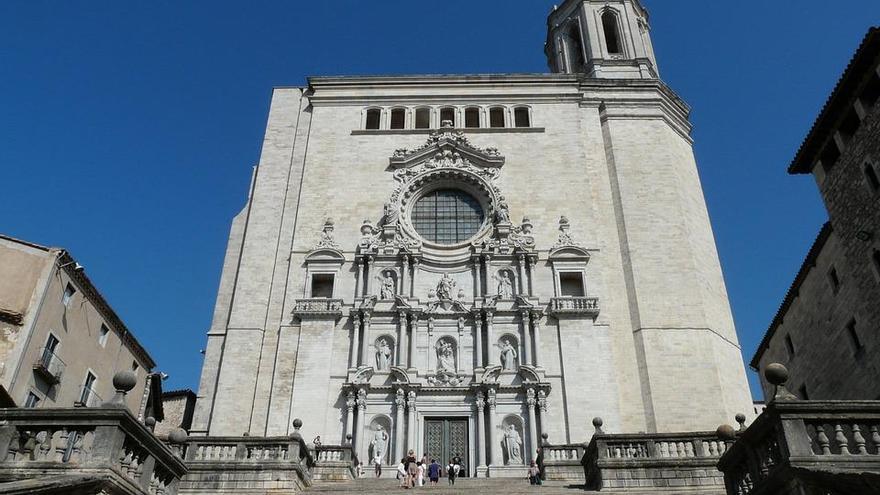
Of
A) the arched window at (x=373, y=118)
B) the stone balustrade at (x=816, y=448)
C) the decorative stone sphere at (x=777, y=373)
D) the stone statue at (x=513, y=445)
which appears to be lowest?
the stone balustrade at (x=816, y=448)

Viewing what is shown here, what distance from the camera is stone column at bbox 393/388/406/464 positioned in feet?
69.0

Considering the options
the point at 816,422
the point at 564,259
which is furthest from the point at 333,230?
the point at 816,422

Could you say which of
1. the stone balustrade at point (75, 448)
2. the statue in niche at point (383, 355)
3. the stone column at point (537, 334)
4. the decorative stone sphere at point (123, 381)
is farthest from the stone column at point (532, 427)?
the decorative stone sphere at point (123, 381)

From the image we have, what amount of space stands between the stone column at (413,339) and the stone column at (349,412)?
2.07 meters

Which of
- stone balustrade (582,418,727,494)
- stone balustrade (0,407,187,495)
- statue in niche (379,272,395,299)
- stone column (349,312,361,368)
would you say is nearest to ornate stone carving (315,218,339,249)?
statue in niche (379,272,395,299)

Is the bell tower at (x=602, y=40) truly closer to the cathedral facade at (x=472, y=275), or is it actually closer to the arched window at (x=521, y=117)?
the cathedral facade at (x=472, y=275)

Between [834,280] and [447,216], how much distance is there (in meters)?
13.2

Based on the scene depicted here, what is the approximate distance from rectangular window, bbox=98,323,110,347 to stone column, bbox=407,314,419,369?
1110cm

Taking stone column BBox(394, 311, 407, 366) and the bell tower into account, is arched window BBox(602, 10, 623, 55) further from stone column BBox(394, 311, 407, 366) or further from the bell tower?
stone column BBox(394, 311, 407, 366)

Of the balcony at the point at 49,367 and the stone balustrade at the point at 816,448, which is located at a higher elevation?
the balcony at the point at 49,367

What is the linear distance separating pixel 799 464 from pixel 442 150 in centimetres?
2156

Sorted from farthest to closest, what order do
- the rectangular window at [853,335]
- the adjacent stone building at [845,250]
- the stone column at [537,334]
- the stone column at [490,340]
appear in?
1. the stone column at [490,340]
2. the stone column at [537,334]
3. the rectangular window at [853,335]
4. the adjacent stone building at [845,250]

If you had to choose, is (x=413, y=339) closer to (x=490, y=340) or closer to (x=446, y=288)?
(x=446, y=288)

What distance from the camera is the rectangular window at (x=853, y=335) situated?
70.1 ft
